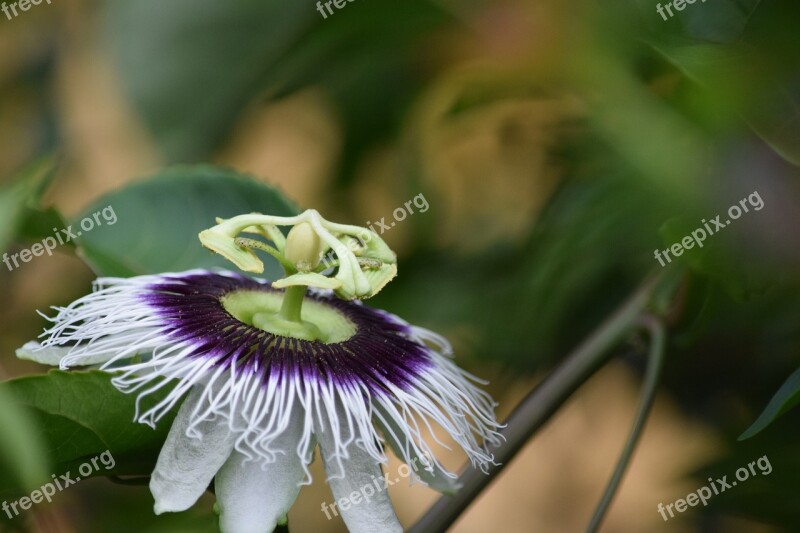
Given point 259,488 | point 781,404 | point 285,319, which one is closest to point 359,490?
point 259,488

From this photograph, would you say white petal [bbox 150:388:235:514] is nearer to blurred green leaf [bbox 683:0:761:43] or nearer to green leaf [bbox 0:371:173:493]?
green leaf [bbox 0:371:173:493]

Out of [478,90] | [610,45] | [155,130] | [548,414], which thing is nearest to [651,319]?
[548,414]

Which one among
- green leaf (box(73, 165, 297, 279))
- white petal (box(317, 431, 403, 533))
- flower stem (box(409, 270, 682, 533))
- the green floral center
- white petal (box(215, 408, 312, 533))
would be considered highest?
green leaf (box(73, 165, 297, 279))

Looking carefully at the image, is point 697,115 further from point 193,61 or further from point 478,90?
point 193,61

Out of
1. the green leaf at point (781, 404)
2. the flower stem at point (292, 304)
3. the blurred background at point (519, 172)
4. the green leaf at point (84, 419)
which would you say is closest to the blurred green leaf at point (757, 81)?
the blurred background at point (519, 172)

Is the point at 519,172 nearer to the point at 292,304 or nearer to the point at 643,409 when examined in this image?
the point at 643,409

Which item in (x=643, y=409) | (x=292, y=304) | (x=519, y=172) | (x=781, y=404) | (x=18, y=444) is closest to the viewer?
(x=18, y=444)

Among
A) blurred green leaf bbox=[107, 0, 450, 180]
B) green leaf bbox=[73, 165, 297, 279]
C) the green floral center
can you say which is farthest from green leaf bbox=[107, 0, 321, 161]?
the green floral center
